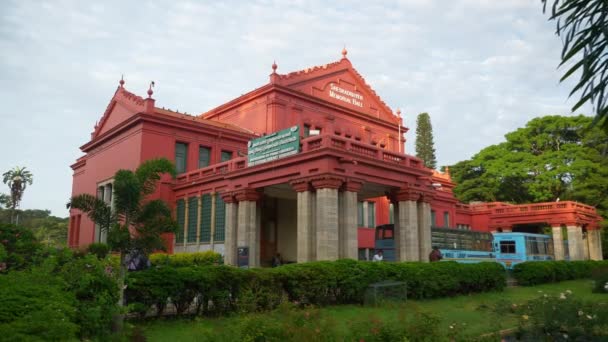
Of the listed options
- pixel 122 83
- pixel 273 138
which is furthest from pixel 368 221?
pixel 122 83

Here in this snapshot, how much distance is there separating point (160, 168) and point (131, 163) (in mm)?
18120

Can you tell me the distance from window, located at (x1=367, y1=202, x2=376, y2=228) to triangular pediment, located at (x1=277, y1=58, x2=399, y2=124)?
23.7 feet

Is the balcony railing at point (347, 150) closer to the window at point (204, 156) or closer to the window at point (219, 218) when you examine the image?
the window at point (219, 218)

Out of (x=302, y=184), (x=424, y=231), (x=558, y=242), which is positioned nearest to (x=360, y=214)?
(x=424, y=231)

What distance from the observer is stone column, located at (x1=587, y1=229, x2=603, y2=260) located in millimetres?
42112

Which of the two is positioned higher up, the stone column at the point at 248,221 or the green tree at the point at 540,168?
the green tree at the point at 540,168

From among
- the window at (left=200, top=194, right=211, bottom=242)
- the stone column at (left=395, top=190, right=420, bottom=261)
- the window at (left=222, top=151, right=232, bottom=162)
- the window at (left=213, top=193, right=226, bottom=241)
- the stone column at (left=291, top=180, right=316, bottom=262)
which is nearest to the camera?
the stone column at (left=291, top=180, right=316, bottom=262)

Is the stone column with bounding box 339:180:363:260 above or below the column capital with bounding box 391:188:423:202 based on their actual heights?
below

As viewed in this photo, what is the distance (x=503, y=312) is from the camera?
1133 centimetres

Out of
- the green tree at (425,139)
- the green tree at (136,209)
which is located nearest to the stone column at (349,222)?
the green tree at (136,209)

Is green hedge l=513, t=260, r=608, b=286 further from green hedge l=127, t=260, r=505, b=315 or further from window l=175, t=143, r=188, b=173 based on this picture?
window l=175, t=143, r=188, b=173

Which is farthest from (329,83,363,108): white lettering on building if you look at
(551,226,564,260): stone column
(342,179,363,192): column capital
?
(551,226,564,260): stone column

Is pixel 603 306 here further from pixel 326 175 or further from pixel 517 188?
pixel 517 188

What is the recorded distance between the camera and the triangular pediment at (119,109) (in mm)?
30495
